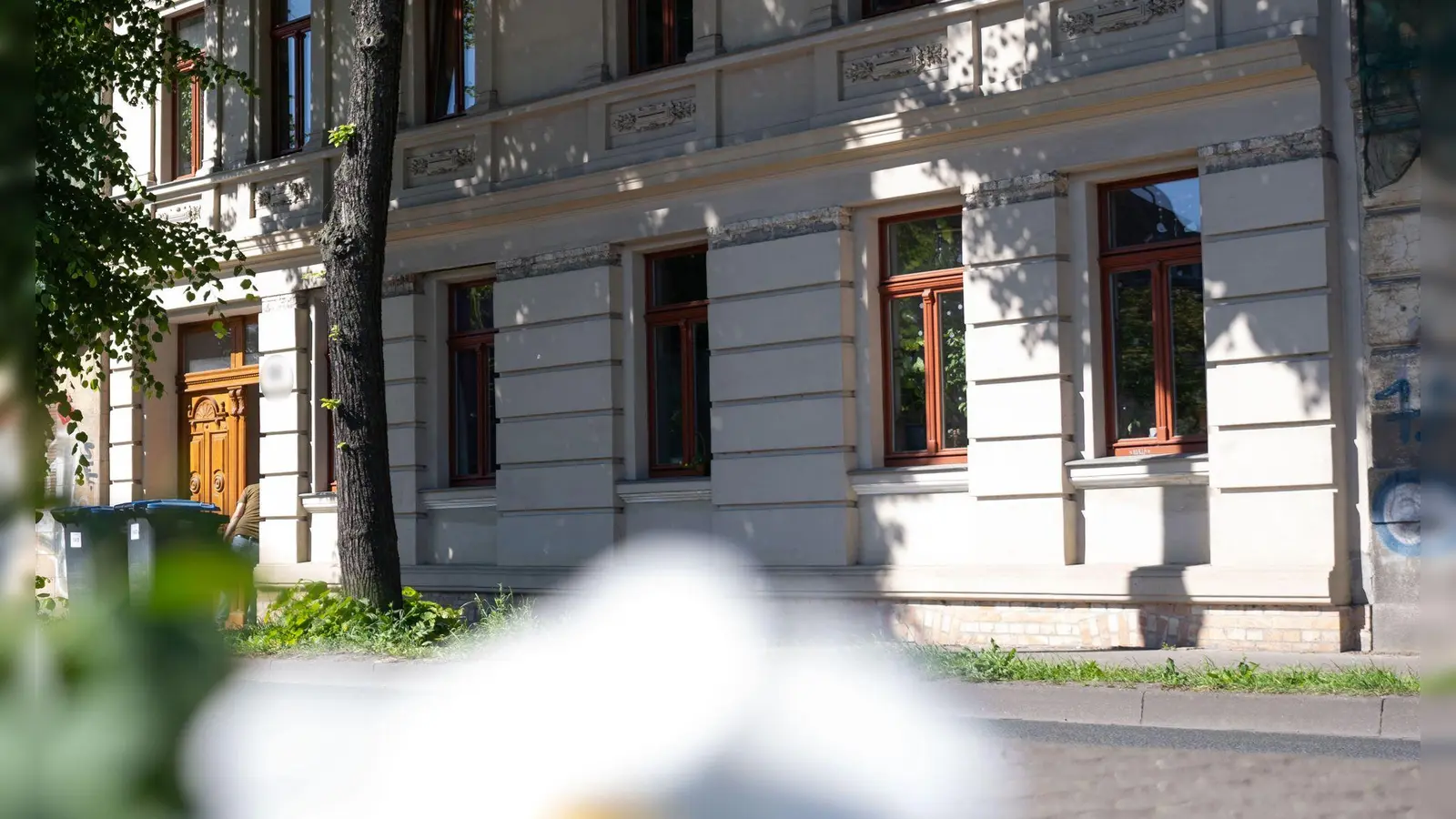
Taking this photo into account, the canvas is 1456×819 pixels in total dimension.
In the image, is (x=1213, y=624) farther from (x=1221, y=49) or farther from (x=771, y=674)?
(x=771, y=674)

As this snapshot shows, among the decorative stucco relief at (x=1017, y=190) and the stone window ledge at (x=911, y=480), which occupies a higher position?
the decorative stucco relief at (x=1017, y=190)

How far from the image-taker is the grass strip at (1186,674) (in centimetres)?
855

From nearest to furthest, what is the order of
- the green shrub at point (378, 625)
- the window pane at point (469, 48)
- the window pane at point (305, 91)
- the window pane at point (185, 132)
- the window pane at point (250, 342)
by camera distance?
1. the green shrub at point (378, 625)
2. the window pane at point (469, 48)
3. the window pane at point (305, 91)
4. the window pane at point (250, 342)
5. the window pane at point (185, 132)

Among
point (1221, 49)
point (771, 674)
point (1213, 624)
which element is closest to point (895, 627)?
point (1213, 624)

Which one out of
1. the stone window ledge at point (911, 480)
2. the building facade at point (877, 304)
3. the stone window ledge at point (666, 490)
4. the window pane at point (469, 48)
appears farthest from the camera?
Answer: the window pane at point (469, 48)

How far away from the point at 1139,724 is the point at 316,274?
467 inches

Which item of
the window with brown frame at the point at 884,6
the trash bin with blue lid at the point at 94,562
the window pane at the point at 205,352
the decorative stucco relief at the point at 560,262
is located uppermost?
the window with brown frame at the point at 884,6

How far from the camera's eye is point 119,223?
14531 millimetres

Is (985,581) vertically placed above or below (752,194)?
below

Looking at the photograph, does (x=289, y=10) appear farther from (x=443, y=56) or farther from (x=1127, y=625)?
(x=1127, y=625)

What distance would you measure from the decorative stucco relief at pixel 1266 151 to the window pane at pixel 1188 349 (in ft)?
2.68

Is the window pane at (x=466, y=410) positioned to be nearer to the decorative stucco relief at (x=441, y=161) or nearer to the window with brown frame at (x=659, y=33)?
the decorative stucco relief at (x=441, y=161)

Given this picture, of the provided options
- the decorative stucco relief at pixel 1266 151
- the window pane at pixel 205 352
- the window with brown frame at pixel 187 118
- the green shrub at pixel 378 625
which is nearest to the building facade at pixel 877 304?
the decorative stucco relief at pixel 1266 151

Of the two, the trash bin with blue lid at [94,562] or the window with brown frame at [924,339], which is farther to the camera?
the window with brown frame at [924,339]
